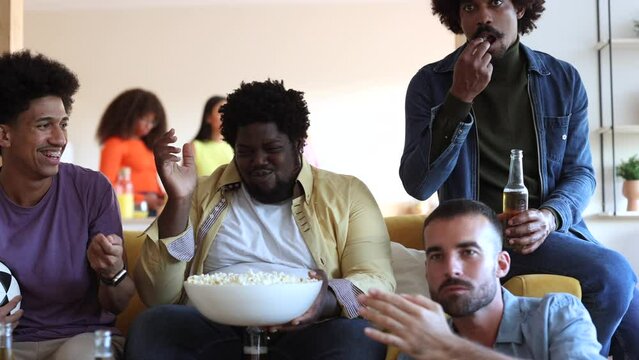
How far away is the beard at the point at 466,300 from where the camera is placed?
167 cm

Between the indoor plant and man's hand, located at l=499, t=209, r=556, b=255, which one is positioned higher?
the indoor plant

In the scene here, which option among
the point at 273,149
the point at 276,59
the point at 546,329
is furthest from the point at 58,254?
the point at 276,59

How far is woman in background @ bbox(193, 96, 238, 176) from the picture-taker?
483 centimetres

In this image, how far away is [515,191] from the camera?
2.21m

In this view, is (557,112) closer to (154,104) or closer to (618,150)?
(618,150)

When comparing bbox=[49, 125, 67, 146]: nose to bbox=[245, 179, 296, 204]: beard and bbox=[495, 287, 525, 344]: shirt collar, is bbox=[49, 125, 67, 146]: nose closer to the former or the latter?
bbox=[245, 179, 296, 204]: beard

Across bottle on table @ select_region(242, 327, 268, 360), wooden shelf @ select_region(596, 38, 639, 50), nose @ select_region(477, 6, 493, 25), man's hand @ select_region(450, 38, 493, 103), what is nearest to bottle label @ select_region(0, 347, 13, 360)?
bottle on table @ select_region(242, 327, 268, 360)

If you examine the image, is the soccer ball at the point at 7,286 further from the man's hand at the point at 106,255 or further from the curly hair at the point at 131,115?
the curly hair at the point at 131,115

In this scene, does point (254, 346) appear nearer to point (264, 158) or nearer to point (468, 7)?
point (264, 158)

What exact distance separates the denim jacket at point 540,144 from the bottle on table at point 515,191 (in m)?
0.12

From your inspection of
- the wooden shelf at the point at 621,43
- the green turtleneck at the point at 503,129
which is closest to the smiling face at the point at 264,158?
the green turtleneck at the point at 503,129

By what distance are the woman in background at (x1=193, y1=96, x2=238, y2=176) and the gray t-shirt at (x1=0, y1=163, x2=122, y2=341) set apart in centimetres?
248

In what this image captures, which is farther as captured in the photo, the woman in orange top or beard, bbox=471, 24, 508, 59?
the woman in orange top

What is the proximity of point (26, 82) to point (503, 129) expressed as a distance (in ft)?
4.51
